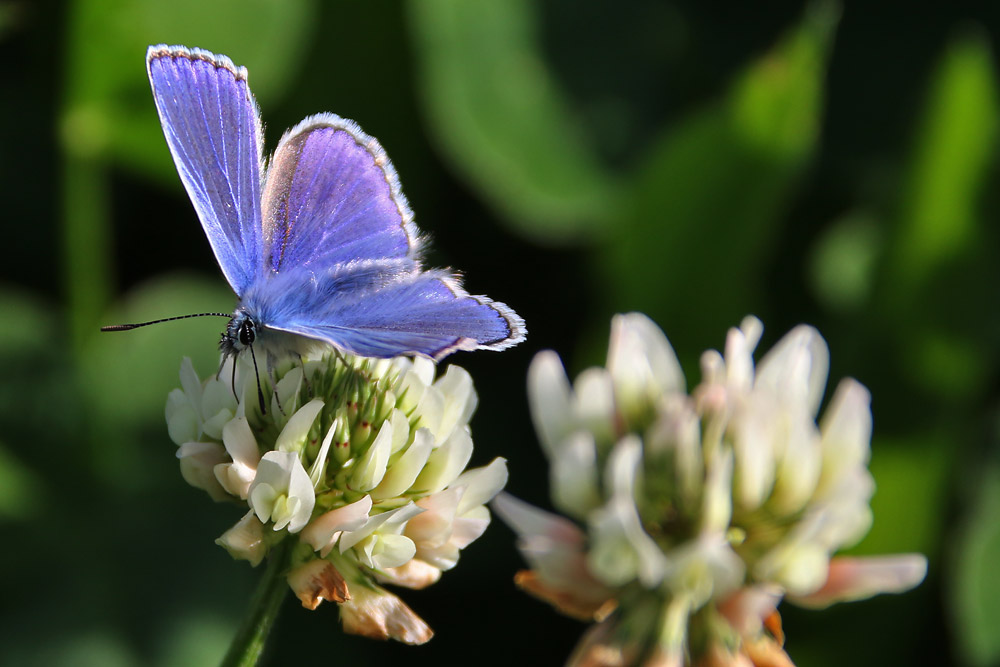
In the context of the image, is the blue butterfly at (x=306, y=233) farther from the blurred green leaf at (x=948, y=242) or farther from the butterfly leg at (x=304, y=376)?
the blurred green leaf at (x=948, y=242)

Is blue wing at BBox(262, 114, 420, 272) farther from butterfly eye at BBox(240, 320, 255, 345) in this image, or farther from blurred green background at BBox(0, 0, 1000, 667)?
blurred green background at BBox(0, 0, 1000, 667)

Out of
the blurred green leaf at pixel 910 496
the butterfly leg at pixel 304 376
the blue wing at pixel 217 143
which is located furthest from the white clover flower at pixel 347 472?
the blurred green leaf at pixel 910 496

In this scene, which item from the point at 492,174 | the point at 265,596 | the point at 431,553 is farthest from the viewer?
the point at 492,174

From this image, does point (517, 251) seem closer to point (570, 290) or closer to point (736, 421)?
point (570, 290)

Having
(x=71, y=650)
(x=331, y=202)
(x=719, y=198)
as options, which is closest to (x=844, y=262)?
(x=719, y=198)

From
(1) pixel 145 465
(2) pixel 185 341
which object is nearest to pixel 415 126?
(2) pixel 185 341

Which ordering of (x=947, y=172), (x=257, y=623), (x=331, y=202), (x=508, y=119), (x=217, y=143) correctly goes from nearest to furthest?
(x=257, y=623) < (x=217, y=143) < (x=331, y=202) < (x=947, y=172) < (x=508, y=119)

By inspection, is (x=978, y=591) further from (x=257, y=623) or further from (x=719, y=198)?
(x=257, y=623)
